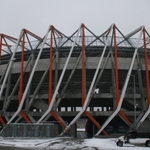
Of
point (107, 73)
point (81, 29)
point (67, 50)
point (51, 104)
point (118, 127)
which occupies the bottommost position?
point (118, 127)

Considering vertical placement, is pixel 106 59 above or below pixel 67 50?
below

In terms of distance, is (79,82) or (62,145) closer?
(62,145)

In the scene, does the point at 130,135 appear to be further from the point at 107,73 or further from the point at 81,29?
the point at 81,29

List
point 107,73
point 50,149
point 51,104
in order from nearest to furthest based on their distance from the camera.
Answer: point 50,149, point 51,104, point 107,73

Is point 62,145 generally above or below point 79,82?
below

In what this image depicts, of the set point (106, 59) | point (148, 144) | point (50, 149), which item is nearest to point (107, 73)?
point (106, 59)

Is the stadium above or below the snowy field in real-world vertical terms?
above

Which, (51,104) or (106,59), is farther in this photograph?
(106,59)

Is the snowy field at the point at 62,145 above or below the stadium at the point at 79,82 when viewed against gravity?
below

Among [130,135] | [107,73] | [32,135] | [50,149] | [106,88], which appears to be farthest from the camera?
[106,88]

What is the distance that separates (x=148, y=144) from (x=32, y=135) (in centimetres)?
1142

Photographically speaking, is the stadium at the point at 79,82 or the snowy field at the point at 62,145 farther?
the stadium at the point at 79,82

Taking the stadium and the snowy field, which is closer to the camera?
the snowy field

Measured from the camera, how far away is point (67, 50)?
112 ft
